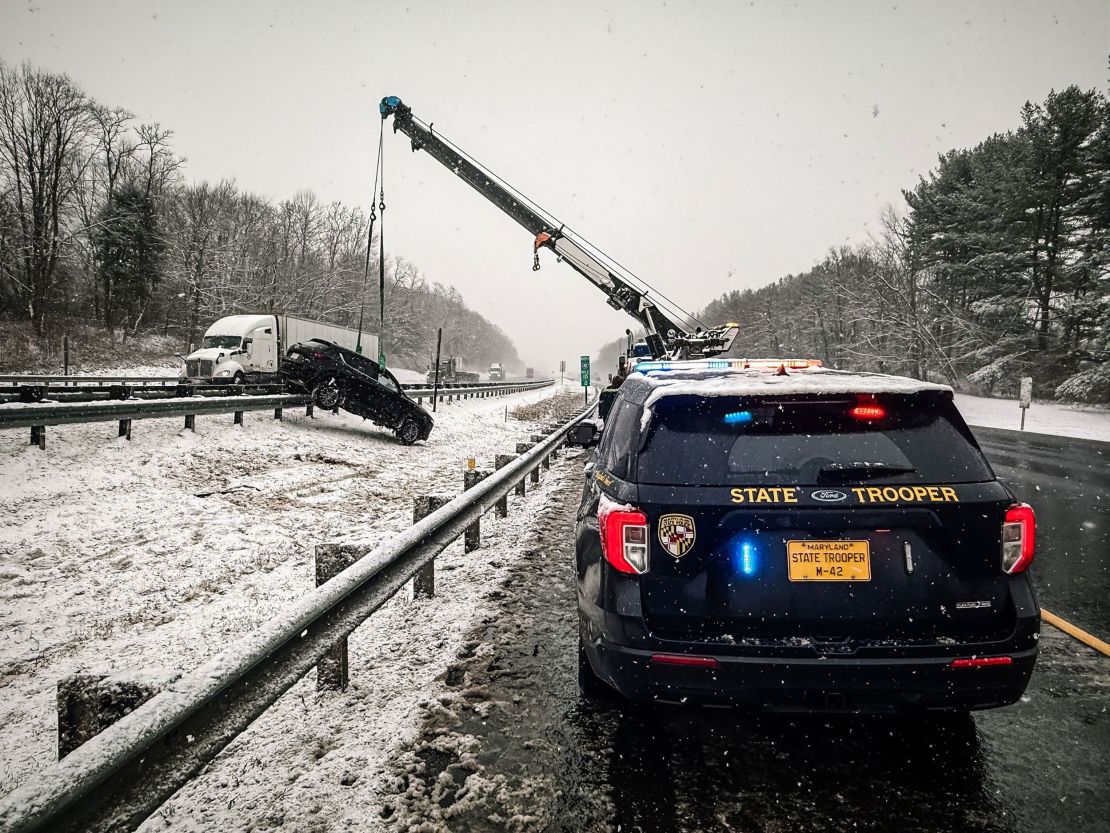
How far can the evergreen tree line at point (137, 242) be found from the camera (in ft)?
126

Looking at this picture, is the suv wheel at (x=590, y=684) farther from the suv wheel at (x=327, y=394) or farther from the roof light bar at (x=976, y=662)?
the suv wheel at (x=327, y=394)

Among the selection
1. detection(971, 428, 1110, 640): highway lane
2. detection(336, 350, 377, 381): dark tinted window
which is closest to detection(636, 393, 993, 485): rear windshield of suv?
detection(971, 428, 1110, 640): highway lane

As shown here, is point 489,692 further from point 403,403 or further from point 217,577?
point 403,403

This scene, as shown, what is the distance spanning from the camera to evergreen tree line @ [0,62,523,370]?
38.4m

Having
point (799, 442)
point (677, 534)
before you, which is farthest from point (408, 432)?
point (799, 442)

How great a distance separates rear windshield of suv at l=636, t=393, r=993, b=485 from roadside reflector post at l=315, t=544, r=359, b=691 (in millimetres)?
1805

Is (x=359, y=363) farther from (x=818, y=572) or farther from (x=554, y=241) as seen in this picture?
(x=818, y=572)

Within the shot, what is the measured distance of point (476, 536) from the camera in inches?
247


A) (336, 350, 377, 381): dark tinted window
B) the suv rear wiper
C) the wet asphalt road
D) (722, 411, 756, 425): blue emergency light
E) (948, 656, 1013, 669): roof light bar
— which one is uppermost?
(336, 350, 377, 381): dark tinted window

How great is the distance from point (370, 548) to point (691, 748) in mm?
2054

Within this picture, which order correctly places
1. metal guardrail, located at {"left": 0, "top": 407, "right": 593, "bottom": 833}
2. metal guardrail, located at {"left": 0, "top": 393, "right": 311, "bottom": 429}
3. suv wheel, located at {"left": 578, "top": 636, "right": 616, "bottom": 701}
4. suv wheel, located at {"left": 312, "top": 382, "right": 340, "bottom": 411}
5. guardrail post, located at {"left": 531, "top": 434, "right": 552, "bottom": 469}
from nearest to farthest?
metal guardrail, located at {"left": 0, "top": 407, "right": 593, "bottom": 833}
suv wheel, located at {"left": 578, "top": 636, "right": 616, "bottom": 701}
metal guardrail, located at {"left": 0, "top": 393, "right": 311, "bottom": 429}
guardrail post, located at {"left": 531, "top": 434, "right": 552, "bottom": 469}
suv wheel, located at {"left": 312, "top": 382, "right": 340, "bottom": 411}

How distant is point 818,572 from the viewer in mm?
2398

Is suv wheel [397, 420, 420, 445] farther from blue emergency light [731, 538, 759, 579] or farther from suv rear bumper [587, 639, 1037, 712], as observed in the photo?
blue emergency light [731, 538, 759, 579]

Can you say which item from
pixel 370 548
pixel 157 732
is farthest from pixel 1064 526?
pixel 157 732
